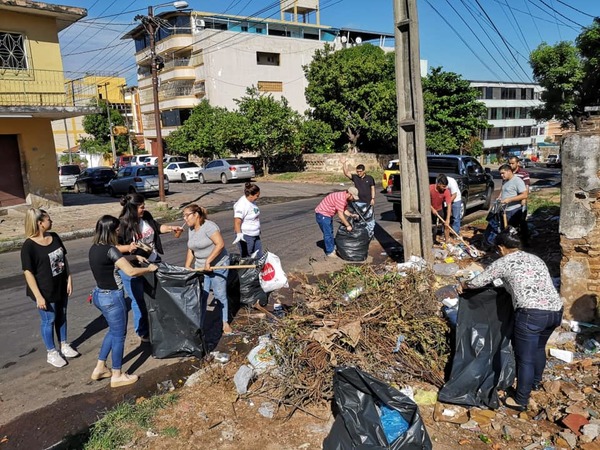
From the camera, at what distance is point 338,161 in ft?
98.7

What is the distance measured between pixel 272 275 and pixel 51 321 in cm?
258

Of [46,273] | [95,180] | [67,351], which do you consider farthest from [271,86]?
[46,273]

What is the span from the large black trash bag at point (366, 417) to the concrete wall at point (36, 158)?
52.5ft

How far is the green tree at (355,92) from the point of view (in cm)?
2917

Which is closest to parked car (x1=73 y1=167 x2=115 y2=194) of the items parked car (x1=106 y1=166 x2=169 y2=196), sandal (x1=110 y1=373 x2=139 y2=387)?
parked car (x1=106 y1=166 x2=169 y2=196)

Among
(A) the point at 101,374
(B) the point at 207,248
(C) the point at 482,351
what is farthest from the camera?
(B) the point at 207,248

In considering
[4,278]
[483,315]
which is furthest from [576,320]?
[4,278]

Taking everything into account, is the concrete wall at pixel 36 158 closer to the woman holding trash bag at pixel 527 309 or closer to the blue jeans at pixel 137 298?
the blue jeans at pixel 137 298

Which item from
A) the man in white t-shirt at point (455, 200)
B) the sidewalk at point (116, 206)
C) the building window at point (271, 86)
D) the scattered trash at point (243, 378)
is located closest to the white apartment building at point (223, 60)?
the building window at point (271, 86)

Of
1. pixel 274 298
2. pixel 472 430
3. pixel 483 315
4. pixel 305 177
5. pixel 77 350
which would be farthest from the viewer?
pixel 305 177

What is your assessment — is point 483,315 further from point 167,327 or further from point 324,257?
point 324,257

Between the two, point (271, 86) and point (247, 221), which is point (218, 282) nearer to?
point (247, 221)

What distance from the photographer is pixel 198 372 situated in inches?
189

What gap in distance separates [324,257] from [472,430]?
5.68 m
